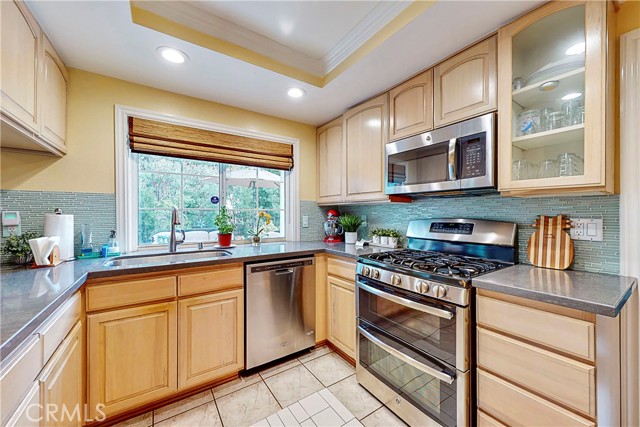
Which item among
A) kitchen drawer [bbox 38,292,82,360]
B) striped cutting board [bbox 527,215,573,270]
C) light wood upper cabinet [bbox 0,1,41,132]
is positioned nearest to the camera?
kitchen drawer [bbox 38,292,82,360]

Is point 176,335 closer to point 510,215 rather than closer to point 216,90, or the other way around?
point 216,90

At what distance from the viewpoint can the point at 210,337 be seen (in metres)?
1.74

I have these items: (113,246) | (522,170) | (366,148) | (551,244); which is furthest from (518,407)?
(113,246)

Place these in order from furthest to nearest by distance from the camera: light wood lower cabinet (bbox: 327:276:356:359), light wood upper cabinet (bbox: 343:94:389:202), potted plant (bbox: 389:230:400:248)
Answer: potted plant (bbox: 389:230:400:248) < light wood upper cabinet (bbox: 343:94:389:202) < light wood lower cabinet (bbox: 327:276:356:359)

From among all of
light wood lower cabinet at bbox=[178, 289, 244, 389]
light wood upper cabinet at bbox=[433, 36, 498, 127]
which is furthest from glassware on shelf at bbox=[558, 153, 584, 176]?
light wood lower cabinet at bbox=[178, 289, 244, 389]

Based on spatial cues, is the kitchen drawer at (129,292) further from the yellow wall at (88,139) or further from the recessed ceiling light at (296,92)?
the recessed ceiling light at (296,92)

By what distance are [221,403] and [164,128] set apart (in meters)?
2.08

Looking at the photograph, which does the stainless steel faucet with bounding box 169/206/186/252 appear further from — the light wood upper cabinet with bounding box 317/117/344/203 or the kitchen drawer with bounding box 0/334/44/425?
the light wood upper cabinet with bounding box 317/117/344/203

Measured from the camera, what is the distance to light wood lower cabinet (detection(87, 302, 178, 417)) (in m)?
1.40

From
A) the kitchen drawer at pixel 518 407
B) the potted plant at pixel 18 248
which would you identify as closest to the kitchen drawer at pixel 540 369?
the kitchen drawer at pixel 518 407

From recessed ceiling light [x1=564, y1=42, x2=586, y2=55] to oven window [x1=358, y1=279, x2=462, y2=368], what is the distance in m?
1.35

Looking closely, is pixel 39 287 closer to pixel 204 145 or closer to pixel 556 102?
pixel 204 145

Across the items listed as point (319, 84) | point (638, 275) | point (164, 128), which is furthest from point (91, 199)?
point (638, 275)

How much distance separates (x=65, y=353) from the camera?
110cm
